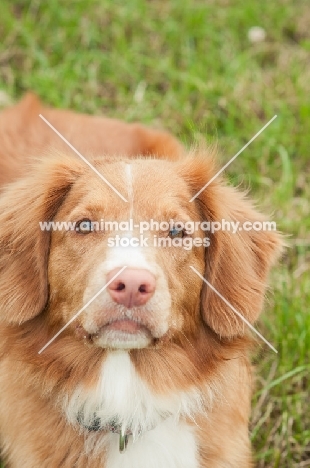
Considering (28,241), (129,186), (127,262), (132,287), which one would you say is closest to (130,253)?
(127,262)

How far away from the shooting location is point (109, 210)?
11.0ft

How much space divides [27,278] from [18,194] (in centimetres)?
47

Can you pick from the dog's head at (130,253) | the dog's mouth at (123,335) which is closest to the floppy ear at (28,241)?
the dog's head at (130,253)

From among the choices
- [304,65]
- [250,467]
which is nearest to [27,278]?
[250,467]

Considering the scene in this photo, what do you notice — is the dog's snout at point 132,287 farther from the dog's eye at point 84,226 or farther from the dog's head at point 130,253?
the dog's eye at point 84,226

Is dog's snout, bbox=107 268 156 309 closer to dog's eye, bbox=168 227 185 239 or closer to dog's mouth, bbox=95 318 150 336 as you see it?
dog's mouth, bbox=95 318 150 336

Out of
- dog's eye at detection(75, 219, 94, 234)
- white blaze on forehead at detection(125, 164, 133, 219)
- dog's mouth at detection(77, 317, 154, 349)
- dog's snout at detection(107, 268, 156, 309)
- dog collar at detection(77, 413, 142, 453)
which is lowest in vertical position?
dog collar at detection(77, 413, 142, 453)

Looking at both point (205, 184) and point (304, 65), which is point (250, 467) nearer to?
point (205, 184)

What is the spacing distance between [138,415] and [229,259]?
867 mm

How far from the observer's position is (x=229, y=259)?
3.64 m

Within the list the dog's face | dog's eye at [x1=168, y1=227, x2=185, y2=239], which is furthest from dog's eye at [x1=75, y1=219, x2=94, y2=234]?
dog's eye at [x1=168, y1=227, x2=185, y2=239]

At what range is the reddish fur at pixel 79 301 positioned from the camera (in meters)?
3.43

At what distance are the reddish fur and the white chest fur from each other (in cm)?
5

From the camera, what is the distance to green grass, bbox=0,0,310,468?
5.74 m
